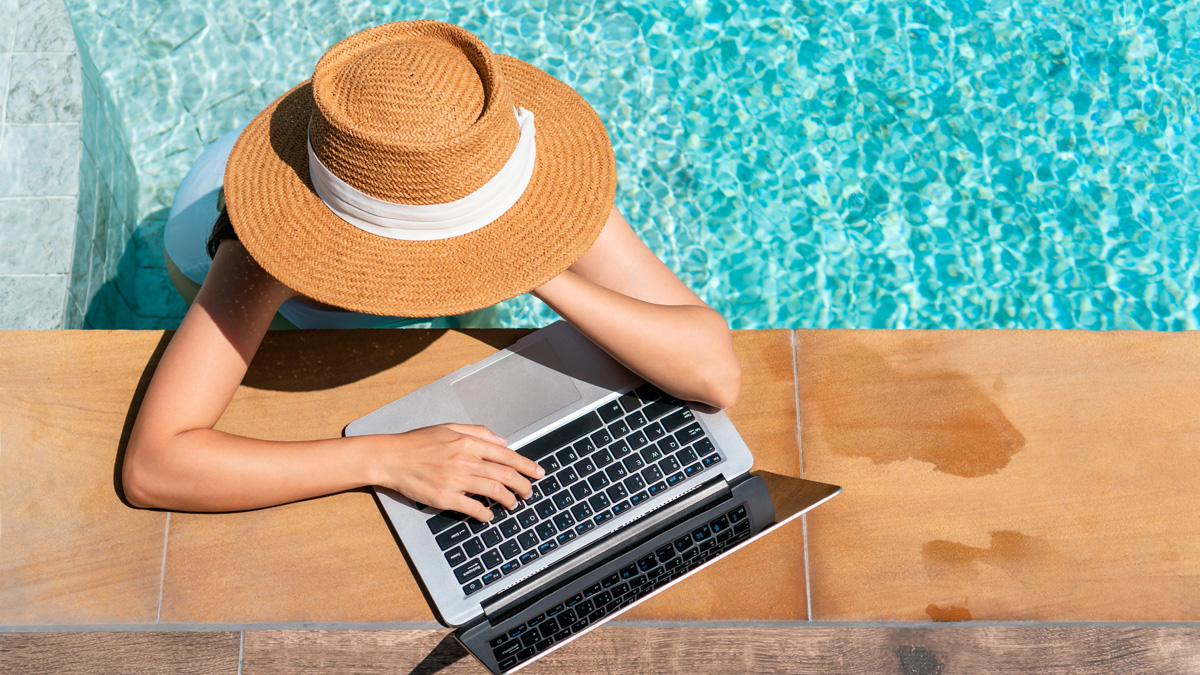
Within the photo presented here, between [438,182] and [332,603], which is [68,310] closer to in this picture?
[332,603]

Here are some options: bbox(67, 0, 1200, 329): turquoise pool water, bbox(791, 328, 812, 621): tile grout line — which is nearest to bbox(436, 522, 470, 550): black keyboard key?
bbox(791, 328, 812, 621): tile grout line

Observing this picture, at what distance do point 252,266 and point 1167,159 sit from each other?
2.61 meters

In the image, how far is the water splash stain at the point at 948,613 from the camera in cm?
133

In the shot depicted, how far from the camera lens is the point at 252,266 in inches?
48.6

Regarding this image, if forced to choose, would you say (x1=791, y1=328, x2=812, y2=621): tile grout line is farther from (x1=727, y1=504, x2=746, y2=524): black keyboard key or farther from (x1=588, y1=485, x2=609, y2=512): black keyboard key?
(x1=588, y1=485, x2=609, y2=512): black keyboard key

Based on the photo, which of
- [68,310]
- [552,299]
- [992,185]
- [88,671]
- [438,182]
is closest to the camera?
[438,182]

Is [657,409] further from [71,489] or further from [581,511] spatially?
[71,489]

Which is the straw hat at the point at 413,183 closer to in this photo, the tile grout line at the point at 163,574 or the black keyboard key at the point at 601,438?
the black keyboard key at the point at 601,438

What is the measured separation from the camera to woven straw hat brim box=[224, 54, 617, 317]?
94 centimetres

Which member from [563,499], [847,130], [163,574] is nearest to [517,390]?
[563,499]

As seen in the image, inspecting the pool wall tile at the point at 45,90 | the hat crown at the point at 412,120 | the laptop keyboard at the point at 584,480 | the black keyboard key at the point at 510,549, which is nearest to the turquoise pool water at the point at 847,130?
the pool wall tile at the point at 45,90

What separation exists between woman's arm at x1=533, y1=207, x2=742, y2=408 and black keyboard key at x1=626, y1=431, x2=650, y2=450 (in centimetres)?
9

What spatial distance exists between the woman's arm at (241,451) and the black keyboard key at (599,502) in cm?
10

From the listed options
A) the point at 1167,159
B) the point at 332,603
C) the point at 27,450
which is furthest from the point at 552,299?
the point at 1167,159
